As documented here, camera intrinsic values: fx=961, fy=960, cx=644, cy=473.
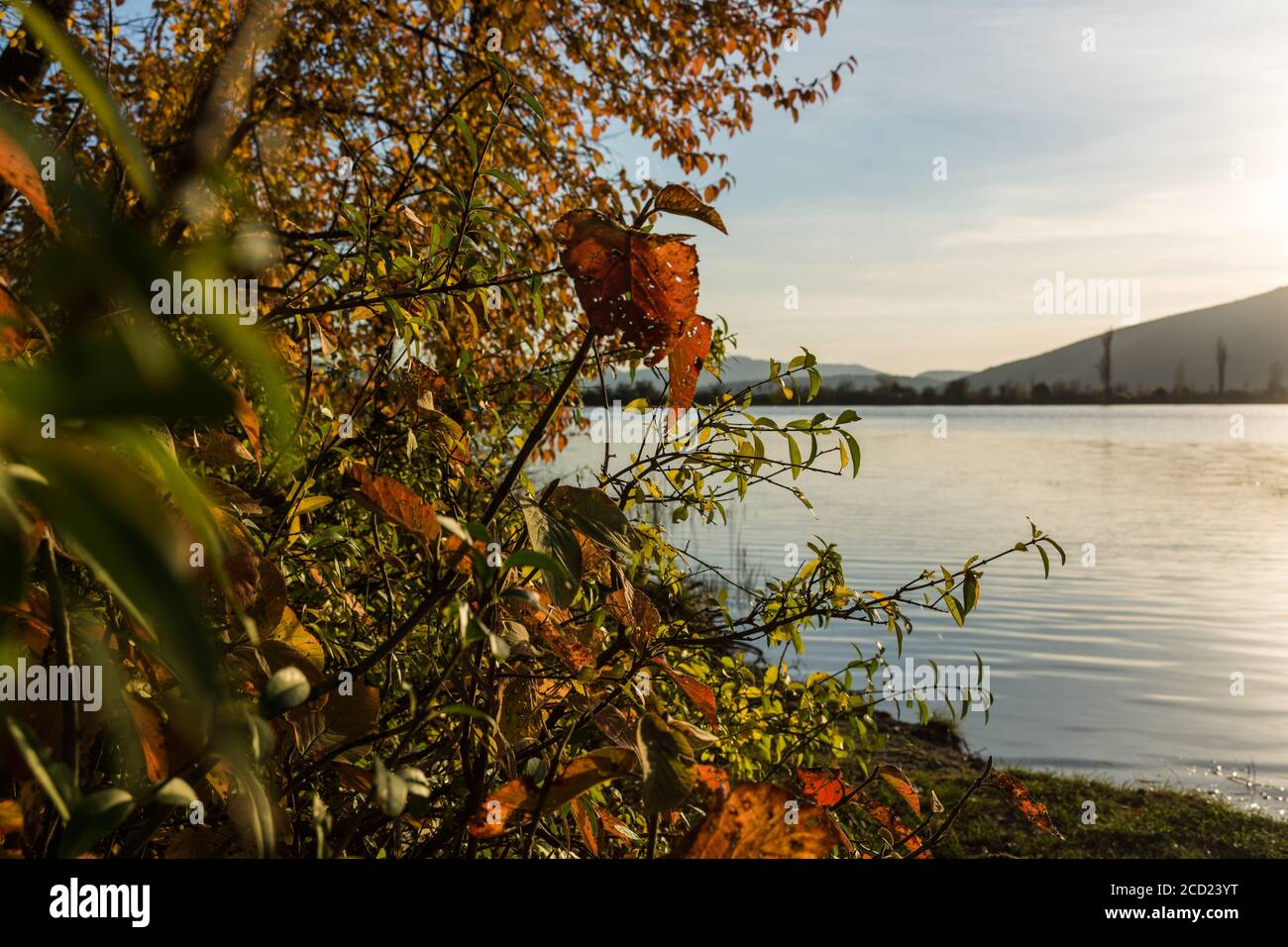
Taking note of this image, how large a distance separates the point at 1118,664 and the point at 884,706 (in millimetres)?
3788

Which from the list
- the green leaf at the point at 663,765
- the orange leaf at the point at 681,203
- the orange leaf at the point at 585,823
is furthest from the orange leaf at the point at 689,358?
the orange leaf at the point at 585,823

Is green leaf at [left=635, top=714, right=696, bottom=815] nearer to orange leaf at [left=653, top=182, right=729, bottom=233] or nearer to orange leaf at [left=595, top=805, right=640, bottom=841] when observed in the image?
orange leaf at [left=595, top=805, right=640, bottom=841]

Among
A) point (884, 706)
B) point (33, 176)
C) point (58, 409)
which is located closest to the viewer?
point (58, 409)

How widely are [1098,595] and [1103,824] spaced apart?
12367mm

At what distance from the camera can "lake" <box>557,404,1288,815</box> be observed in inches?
405

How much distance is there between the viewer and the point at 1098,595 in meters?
18.2

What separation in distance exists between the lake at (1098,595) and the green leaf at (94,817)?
1520mm

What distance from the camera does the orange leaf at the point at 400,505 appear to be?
1.04 meters

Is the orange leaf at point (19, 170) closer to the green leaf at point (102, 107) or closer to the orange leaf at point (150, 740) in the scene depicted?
the green leaf at point (102, 107)

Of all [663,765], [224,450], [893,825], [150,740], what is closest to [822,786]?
[893,825]

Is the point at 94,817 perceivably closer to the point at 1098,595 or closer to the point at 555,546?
the point at 555,546
